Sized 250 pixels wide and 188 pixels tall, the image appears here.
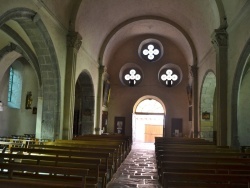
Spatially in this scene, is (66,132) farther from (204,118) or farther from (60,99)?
(204,118)

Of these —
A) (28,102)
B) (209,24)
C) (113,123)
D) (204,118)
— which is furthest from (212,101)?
(28,102)

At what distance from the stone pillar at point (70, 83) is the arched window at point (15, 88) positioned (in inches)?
309

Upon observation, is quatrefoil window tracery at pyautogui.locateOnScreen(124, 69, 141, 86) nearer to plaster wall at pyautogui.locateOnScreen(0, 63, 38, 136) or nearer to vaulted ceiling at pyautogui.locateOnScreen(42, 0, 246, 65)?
vaulted ceiling at pyautogui.locateOnScreen(42, 0, 246, 65)

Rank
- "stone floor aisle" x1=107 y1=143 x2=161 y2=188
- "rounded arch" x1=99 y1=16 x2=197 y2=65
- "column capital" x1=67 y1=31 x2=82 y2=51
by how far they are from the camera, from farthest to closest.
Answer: "rounded arch" x1=99 y1=16 x2=197 y2=65
"column capital" x1=67 y1=31 x2=82 y2=51
"stone floor aisle" x1=107 y1=143 x2=161 y2=188

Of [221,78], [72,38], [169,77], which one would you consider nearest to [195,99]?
[169,77]

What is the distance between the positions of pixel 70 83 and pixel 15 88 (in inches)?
325

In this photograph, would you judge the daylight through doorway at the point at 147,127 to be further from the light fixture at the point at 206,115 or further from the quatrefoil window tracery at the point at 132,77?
the light fixture at the point at 206,115

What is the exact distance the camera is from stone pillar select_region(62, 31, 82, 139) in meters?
11.5

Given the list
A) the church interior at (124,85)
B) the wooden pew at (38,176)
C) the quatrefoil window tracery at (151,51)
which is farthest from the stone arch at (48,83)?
the quatrefoil window tracery at (151,51)

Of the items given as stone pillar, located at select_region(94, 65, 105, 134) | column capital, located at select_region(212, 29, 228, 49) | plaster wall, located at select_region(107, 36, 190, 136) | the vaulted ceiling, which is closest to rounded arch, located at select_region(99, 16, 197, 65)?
the vaulted ceiling

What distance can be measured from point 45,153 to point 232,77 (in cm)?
720

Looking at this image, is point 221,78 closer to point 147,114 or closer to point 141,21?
point 141,21

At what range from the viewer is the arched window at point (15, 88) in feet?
59.7

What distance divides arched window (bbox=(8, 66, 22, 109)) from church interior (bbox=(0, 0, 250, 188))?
6cm
